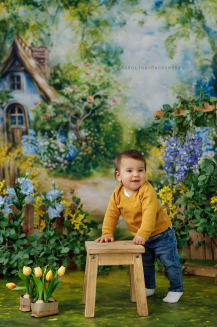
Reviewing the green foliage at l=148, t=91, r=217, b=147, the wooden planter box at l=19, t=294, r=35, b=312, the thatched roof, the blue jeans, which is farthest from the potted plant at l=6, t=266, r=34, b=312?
the thatched roof

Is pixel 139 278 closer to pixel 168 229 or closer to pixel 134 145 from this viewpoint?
pixel 168 229

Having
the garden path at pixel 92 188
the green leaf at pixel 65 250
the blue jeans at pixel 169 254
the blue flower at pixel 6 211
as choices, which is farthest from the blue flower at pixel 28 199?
the garden path at pixel 92 188

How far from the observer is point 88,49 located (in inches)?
204

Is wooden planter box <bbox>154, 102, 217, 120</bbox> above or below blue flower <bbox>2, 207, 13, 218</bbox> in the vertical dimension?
above

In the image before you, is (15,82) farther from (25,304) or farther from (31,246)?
(25,304)

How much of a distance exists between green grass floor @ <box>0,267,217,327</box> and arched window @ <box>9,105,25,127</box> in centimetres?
251

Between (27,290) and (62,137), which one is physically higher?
(62,137)

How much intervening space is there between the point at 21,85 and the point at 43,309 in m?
3.70

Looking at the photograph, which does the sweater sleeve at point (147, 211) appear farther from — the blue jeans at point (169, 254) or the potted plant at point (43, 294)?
the potted plant at point (43, 294)

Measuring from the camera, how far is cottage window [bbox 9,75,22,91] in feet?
17.2

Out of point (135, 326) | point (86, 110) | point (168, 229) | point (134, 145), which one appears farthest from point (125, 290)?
point (86, 110)

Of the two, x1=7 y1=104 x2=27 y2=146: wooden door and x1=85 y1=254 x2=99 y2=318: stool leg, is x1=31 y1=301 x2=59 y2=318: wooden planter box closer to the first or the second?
x1=85 y1=254 x2=99 y2=318: stool leg

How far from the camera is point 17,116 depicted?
520 centimetres

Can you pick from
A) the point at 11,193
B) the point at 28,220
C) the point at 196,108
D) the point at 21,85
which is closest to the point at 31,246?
the point at 28,220
